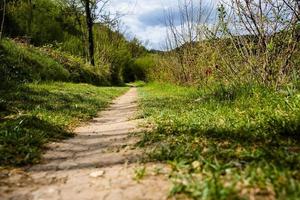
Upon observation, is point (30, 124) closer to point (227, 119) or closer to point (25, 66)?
point (227, 119)

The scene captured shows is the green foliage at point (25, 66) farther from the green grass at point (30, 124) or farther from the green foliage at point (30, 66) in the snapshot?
the green grass at point (30, 124)

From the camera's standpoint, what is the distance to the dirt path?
3246mm

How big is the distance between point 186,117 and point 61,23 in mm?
32199

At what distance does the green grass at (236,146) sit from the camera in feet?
9.50

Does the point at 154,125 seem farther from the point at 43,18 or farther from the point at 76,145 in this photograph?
the point at 43,18

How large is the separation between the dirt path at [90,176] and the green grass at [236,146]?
8.9 inches

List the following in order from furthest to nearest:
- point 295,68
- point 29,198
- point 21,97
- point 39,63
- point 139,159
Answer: point 39,63 → point 21,97 → point 295,68 → point 139,159 → point 29,198

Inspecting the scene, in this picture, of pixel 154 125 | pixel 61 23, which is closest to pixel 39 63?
pixel 154 125

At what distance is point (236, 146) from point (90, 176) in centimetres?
148

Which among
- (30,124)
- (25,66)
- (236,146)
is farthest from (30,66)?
(236,146)

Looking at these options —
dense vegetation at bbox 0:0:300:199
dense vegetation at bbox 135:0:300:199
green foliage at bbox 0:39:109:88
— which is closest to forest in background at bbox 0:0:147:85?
green foliage at bbox 0:39:109:88

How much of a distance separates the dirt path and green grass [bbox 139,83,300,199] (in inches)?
8.9

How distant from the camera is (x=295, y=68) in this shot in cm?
728

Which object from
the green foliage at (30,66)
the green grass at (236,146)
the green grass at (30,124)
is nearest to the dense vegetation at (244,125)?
the green grass at (236,146)
